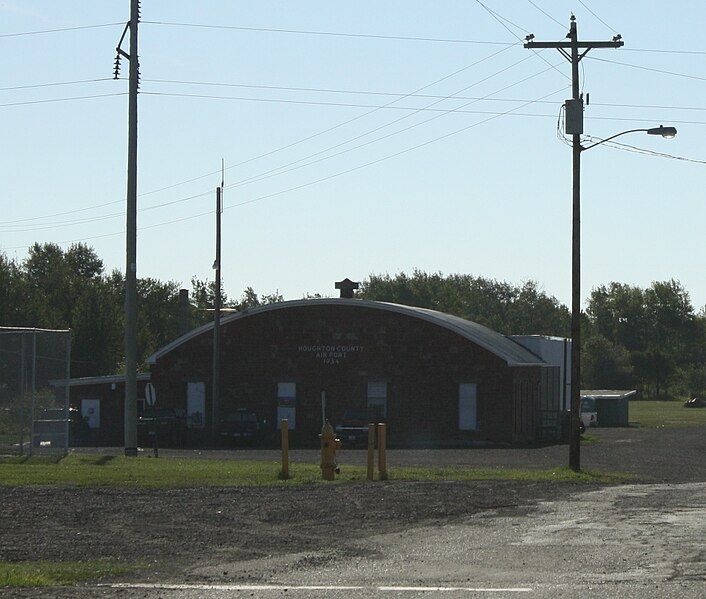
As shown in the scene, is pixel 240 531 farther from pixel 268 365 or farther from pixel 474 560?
pixel 268 365

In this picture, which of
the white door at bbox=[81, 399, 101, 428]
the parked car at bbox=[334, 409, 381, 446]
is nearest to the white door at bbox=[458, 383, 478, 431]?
the parked car at bbox=[334, 409, 381, 446]

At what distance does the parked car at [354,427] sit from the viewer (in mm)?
48219

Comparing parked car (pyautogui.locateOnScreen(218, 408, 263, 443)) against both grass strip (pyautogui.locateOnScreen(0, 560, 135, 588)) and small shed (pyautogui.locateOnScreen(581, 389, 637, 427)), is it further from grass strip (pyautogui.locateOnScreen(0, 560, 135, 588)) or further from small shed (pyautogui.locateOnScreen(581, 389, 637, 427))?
grass strip (pyautogui.locateOnScreen(0, 560, 135, 588))

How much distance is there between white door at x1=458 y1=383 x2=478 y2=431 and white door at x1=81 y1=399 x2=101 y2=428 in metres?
16.2

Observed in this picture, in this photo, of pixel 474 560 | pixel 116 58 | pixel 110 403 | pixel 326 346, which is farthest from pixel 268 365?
pixel 474 560

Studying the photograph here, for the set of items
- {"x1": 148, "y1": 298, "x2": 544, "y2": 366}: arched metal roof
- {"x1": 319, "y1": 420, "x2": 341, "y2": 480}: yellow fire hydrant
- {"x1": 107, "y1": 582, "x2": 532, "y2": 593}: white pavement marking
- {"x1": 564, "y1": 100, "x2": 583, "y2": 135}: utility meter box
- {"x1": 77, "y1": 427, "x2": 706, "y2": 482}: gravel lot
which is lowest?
{"x1": 77, "y1": 427, "x2": 706, "y2": 482}: gravel lot

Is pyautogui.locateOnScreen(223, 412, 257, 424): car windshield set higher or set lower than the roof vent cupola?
lower

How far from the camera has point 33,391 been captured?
2750 centimetres

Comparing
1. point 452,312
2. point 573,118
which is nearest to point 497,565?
point 573,118

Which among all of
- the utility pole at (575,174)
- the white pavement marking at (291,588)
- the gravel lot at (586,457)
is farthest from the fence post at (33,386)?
the white pavement marking at (291,588)

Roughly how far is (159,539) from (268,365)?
128 ft

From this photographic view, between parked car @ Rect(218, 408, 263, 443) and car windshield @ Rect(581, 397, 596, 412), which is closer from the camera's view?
parked car @ Rect(218, 408, 263, 443)

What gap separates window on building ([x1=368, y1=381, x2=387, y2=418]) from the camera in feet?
171

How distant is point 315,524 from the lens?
16.3 m
